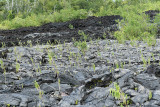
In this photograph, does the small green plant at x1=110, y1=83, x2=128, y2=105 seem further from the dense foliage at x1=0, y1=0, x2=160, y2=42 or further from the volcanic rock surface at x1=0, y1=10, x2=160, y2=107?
the dense foliage at x1=0, y1=0, x2=160, y2=42

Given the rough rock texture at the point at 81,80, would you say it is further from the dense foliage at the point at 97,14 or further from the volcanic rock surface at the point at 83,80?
the dense foliage at the point at 97,14

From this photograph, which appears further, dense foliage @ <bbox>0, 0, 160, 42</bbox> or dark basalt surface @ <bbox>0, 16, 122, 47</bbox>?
dark basalt surface @ <bbox>0, 16, 122, 47</bbox>

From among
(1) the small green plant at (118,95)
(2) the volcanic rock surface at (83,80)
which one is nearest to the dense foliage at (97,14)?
(2) the volcanic rock surface at (83,80)

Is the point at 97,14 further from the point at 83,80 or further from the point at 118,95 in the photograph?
the point at 118,95

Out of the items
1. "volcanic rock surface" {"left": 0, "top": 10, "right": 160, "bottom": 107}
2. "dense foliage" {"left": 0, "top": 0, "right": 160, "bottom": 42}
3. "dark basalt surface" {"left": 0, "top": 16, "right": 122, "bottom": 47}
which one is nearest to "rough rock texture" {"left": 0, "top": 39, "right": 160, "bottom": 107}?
"volcanic rock surface" {"left": 0, "top": 10, "right": 160, "bottom": 107}

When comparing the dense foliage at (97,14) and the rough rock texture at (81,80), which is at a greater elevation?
the dense foliage at (97,14)

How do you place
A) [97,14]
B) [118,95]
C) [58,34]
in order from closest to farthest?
1. [118,95]
2. [58,34]
3. [97,14]

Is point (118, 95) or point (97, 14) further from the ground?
point (97, 14)

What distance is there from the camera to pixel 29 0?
162ft

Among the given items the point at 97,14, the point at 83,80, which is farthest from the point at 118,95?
the point at 97,14

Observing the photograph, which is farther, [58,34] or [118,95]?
[58,34]

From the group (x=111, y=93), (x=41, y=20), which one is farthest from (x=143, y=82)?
(x=41, y=20)

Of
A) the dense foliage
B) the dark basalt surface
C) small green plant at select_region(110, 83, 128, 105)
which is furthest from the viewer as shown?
the dark basalt surface

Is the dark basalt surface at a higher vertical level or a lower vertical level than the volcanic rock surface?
higher
